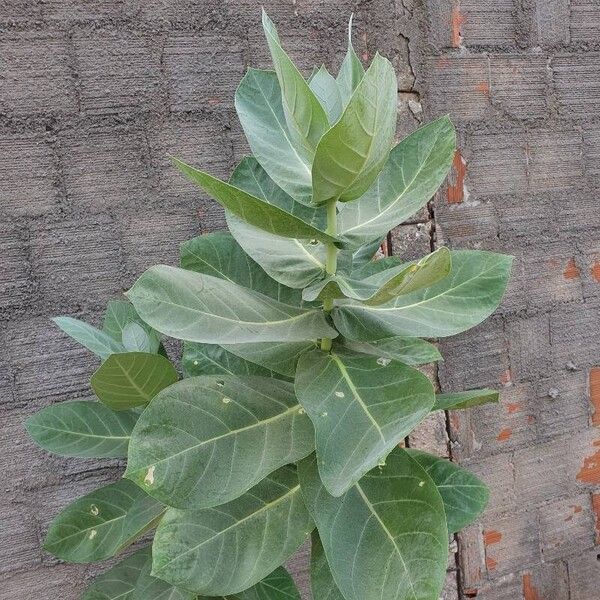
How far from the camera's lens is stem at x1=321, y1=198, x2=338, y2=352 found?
0.65 metres

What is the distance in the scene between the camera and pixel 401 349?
754 millimetres

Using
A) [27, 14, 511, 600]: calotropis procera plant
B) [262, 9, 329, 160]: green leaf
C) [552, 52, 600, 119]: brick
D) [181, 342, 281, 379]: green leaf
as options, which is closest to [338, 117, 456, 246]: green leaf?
[27, 14, 511, 600]: calotropis procera plant

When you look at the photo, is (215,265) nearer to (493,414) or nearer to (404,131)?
(404,131)

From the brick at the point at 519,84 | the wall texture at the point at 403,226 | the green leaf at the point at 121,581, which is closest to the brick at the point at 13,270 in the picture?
the wall texture at the point at 403,226

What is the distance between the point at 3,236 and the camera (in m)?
1.02

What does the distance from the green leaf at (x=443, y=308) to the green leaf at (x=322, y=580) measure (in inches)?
10.7

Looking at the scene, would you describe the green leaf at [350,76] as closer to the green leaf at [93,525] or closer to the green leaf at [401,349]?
the green leaf at [401,349]

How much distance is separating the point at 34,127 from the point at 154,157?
0.20m

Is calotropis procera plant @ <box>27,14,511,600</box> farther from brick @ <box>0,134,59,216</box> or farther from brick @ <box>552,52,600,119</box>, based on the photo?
brick @ <box>552,52,600,119</box>

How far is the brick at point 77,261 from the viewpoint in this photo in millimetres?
1045

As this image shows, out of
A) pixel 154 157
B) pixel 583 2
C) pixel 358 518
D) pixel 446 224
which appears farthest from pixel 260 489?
pixel 583 2

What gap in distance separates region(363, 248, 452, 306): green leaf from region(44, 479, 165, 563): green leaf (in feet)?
1.55

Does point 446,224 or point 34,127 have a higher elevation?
point 34,127

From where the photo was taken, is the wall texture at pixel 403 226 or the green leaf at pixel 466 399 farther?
the wall texture at pixel 403 226
